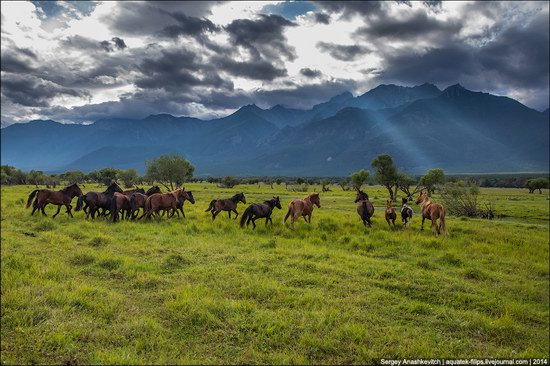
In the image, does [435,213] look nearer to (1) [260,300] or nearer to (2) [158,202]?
(1) [260,300]

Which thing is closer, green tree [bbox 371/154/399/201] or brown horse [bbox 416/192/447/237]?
brown horse [bbox 416/192/447/237]

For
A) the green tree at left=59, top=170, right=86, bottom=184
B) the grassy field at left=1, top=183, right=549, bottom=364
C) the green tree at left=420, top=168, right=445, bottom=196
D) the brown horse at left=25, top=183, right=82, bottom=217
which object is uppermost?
the green tree at left=59, top=170, right=86, bottom=184

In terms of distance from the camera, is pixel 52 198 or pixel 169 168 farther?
pixel 169 168

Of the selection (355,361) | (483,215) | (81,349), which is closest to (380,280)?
(355,361)

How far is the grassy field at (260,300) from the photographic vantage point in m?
6.26

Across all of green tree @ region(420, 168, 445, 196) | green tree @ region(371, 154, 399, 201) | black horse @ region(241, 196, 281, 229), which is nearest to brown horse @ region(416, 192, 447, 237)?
black horse @ region(241, 196, 281, 229)

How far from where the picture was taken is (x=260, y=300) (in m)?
8.68

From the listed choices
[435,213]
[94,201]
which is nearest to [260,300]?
[435,213]

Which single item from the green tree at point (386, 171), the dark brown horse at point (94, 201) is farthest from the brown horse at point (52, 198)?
the green tree at point (386, 171)

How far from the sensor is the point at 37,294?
8.20 meters

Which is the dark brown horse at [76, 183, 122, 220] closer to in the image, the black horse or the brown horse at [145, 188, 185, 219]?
the brown horse at [145, 188, 185, 219]

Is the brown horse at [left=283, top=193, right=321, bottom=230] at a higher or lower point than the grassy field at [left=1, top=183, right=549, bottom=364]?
higher

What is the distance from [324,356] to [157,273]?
672cm

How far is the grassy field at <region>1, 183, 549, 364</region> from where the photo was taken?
6.26 meters
